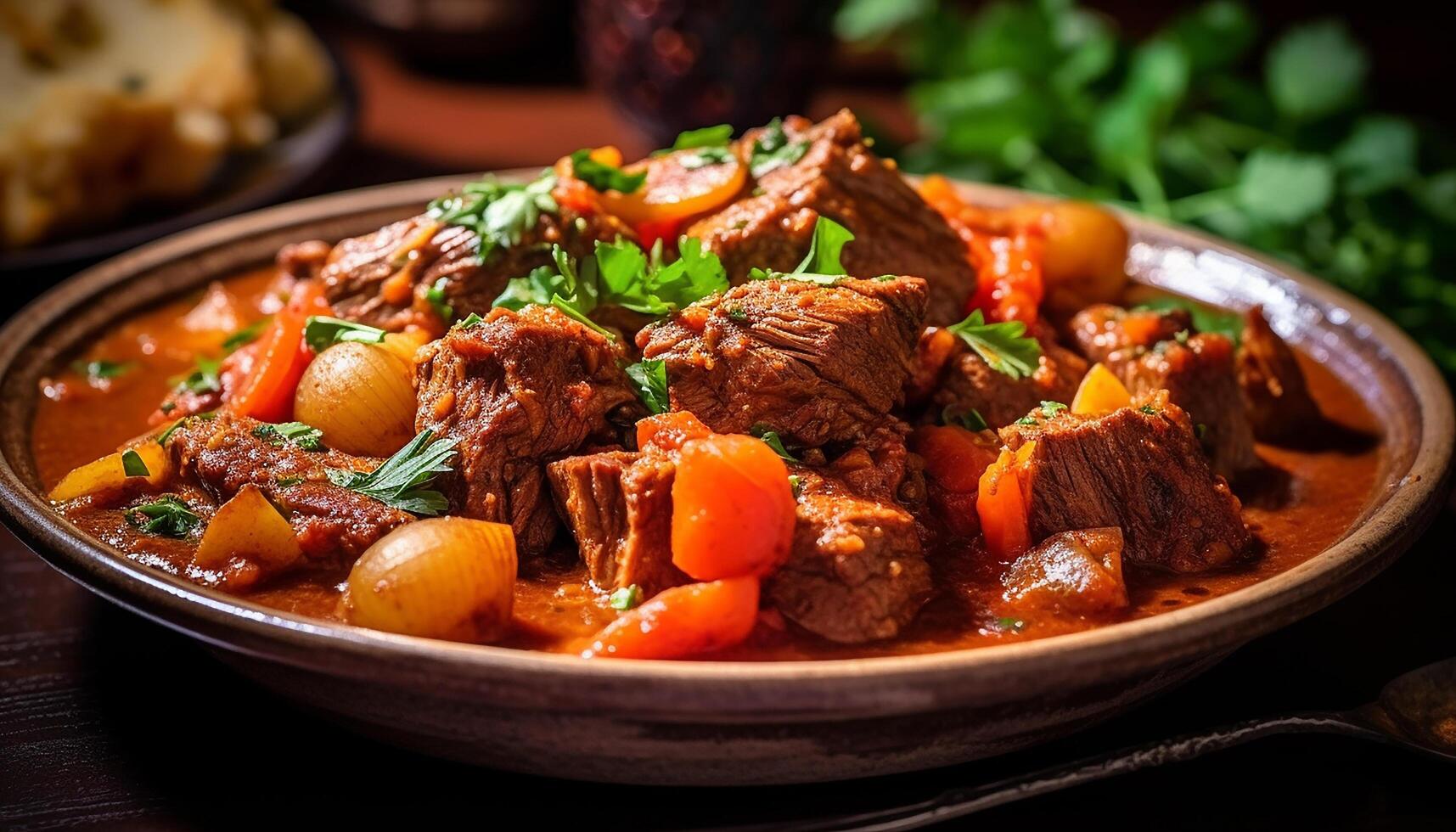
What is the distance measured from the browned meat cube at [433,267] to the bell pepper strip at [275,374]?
7.0 inches

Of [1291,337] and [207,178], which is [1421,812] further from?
[207,178]

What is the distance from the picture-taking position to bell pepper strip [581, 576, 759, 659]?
290 centimetres

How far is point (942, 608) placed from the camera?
3.23 m

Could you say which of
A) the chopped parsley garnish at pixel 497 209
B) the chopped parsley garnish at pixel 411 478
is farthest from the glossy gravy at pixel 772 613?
the chopped parsley garnish at pixel 497 209

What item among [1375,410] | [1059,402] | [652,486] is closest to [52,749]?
[652,486]

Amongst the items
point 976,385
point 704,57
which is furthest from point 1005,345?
point 704,57

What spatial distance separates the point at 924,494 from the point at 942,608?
42 centimetres

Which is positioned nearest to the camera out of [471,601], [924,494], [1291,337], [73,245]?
[471,601]

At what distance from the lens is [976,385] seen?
152 inches

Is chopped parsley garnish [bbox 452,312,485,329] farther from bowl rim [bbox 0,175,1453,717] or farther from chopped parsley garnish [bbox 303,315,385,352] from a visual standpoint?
bowl rim [bbox 0,175,1453,717]

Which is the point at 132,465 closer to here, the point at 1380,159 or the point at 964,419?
the point at 964,419

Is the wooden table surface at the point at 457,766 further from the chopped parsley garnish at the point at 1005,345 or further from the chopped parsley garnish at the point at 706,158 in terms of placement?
the chopped parsley garnish at the point at 706,158

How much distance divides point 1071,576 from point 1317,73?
3.84 metres

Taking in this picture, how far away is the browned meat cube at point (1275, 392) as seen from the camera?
4.24 m
